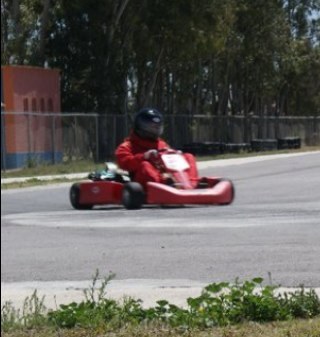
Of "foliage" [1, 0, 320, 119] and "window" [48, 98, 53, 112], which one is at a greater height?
"foliage" [1, 0, 320, 119]

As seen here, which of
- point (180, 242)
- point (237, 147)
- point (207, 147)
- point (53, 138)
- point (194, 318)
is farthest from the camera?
point (180, 242)

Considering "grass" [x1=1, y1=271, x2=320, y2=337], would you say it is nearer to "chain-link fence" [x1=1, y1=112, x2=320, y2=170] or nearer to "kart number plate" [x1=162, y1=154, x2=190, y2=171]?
"chain-link fence" [x1=1, y1=112, x2=320, y2=170]

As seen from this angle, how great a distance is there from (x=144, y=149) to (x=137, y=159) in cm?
6

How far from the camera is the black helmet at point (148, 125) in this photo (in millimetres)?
3256

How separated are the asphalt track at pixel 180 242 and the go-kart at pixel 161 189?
1.27 metres

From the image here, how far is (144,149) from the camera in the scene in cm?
335

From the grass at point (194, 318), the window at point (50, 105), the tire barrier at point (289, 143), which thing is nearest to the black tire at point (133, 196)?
the window at point (50, 105)

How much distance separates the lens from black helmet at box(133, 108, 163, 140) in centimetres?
326

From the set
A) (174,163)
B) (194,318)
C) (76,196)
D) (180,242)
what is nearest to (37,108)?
(76,196)

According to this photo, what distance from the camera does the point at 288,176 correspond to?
678cm

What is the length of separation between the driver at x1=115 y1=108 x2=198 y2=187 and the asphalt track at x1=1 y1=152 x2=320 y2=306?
149 centimetres

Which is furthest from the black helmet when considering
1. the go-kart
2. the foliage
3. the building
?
the building

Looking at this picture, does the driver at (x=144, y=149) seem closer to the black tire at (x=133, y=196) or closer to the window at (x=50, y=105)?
the black tire at (x=133, y=196)

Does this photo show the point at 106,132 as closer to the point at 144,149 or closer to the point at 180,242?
the point at 144,149
